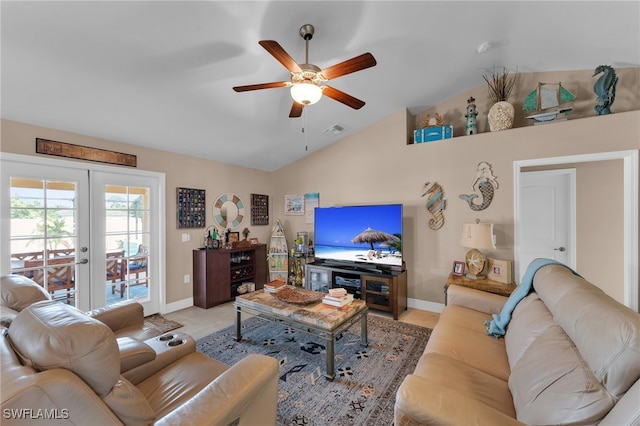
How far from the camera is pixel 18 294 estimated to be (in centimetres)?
153

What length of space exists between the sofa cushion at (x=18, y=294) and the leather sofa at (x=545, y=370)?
6.83 feet

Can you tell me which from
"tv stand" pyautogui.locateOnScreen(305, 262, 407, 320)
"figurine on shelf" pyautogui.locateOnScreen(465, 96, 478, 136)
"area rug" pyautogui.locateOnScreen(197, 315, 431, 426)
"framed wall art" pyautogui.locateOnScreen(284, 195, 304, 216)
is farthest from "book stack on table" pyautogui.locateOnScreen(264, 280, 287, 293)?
"figurine on shelf" pyautogui.locateOnScreen(465, 96, 478, 136)

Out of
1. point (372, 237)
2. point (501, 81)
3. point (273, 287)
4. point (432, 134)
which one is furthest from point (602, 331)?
point (501, 81)

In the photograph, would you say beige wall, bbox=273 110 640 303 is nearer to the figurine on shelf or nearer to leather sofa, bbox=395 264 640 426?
the figurine on shelf

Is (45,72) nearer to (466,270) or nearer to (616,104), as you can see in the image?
(466,270)

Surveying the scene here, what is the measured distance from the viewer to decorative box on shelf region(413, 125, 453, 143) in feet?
11.5

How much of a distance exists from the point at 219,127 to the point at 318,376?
2888mm

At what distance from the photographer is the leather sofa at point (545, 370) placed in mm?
897

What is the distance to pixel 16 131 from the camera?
243 centimetres

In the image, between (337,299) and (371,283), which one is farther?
(371,283)

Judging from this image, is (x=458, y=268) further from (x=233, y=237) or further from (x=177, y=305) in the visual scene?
(x=177, y=305)

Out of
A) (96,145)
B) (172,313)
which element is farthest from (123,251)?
(96,145)

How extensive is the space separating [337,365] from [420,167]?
2.68 meters

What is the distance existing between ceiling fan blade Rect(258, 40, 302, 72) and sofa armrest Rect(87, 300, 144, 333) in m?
2.08
